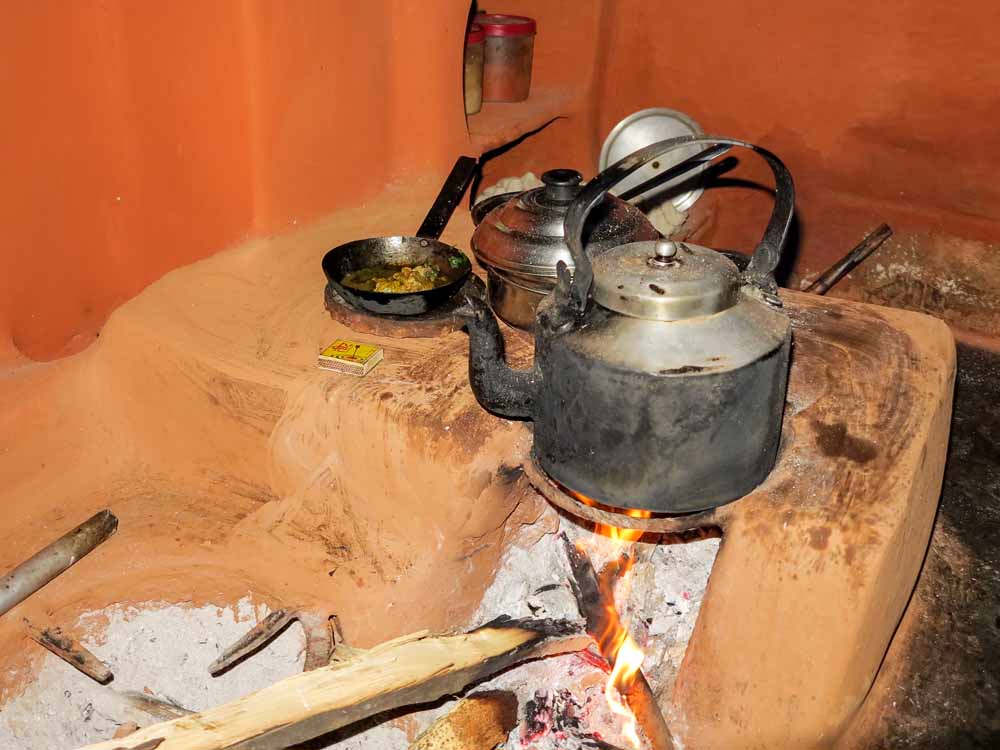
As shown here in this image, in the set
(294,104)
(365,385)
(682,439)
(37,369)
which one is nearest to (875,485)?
(682,439)

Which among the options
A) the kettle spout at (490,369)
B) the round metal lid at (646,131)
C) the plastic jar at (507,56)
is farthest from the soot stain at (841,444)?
the plastic jar at (507,56)

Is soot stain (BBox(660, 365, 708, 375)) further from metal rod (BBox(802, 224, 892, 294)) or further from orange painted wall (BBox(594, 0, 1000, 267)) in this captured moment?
orange painted wall (BBox(594, 0, 1000, 267))

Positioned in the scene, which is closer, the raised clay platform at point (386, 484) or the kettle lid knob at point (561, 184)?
the raised clay platform at point (386, 484)

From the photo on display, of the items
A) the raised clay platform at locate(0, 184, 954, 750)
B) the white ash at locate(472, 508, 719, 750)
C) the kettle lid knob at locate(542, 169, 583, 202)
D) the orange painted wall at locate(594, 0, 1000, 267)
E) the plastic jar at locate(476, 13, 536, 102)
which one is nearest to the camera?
the raised clay platform at locate(0, 184, 954, 750)

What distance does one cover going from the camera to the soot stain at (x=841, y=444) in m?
2.05

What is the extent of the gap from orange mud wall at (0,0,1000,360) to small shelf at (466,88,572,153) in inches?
4.7

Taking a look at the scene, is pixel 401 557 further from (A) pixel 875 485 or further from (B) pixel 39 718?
(A) pixel 875 485

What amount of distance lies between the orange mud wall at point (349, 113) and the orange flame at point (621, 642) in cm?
176

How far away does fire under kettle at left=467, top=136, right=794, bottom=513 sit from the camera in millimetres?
1674

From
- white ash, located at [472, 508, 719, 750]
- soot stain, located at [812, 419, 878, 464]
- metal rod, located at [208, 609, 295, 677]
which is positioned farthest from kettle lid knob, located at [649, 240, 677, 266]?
metal rod, located at [208, 609, 295, 677]

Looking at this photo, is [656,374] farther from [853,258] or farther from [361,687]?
[853,258]

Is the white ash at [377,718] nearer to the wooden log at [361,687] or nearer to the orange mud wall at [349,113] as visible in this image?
A: the wooden log at [361,687]

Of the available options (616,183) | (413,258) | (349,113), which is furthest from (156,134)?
(616,183)

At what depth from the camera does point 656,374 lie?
1.64 metres
